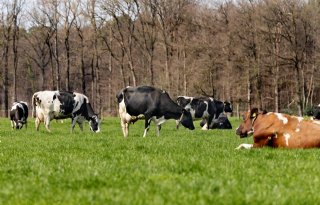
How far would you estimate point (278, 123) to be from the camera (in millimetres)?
13383

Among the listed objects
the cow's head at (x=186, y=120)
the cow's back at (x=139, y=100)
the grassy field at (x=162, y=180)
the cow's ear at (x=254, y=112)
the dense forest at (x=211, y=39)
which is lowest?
the grassy field at (x=162, y=180)

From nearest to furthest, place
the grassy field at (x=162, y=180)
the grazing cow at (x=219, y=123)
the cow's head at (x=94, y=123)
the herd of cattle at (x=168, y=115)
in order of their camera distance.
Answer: the grassy field at (x=162, y=180)
the herd of cattle at (x=168, y=115)
the cow's head at (x=94, y=123)
the grazing cow at (x=219, y=123)

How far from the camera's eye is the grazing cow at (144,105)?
2308 centimetres

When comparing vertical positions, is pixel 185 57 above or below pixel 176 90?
above

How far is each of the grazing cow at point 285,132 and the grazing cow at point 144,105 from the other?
9699mm

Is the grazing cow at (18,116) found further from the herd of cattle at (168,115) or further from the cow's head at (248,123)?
the cow's head at (248,123)

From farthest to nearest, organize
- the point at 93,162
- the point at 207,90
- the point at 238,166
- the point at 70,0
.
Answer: the point at 207,90 < the point at 70,0 < the point at 93,162 < the point at 238,166

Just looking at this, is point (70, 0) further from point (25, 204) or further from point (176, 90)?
point (25, 204)

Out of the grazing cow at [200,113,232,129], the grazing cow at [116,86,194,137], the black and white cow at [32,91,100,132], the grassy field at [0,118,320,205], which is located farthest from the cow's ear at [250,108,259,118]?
the grazing cow at [200,113,232,129]

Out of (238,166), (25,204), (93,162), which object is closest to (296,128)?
(238,166)

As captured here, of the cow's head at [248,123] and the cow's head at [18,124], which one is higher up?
the cow's head at [248,123]

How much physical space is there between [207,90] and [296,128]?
169 ft

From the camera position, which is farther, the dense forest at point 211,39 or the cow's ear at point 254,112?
the dense forest at point 211,39

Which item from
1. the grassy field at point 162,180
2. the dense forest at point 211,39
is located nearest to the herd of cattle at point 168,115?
the grassy field at point 162,180
